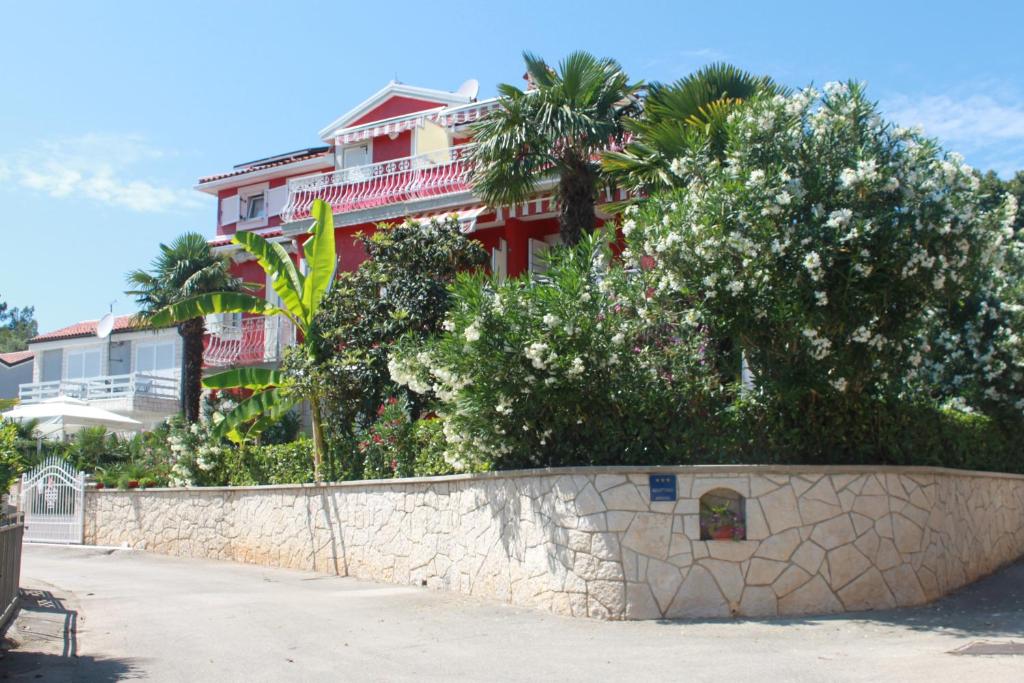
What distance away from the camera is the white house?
→ 37125mm

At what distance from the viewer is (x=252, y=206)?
36.0 m

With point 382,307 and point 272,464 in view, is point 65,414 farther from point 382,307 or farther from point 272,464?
point 382,307

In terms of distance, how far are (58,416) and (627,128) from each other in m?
18.1

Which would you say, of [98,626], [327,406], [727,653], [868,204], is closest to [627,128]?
[868,204]

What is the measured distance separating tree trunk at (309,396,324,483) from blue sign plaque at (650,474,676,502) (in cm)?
805

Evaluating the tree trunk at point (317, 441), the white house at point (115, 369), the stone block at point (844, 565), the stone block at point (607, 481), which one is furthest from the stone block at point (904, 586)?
the white house at point (115, 369)

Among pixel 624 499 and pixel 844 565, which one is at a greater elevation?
pixel 624 499

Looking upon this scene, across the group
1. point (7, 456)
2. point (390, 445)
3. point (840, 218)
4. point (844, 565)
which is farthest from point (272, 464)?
point (840, 218)

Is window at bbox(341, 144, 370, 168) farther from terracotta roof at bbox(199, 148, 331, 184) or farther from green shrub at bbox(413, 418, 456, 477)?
→ green shrub at bbox(413, 418, 456, 477)

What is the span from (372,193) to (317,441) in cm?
998

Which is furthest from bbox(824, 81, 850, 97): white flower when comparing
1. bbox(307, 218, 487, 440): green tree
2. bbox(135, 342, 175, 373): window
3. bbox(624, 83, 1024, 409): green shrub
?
bbox(135, 342, 175, 373): window

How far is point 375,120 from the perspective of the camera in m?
31.9

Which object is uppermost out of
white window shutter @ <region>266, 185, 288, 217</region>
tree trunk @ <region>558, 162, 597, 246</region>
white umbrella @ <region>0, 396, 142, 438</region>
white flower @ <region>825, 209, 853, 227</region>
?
white window shutter @ <region>266, 185, 288, 217</region>

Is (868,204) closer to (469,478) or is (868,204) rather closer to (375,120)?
(469,478)
